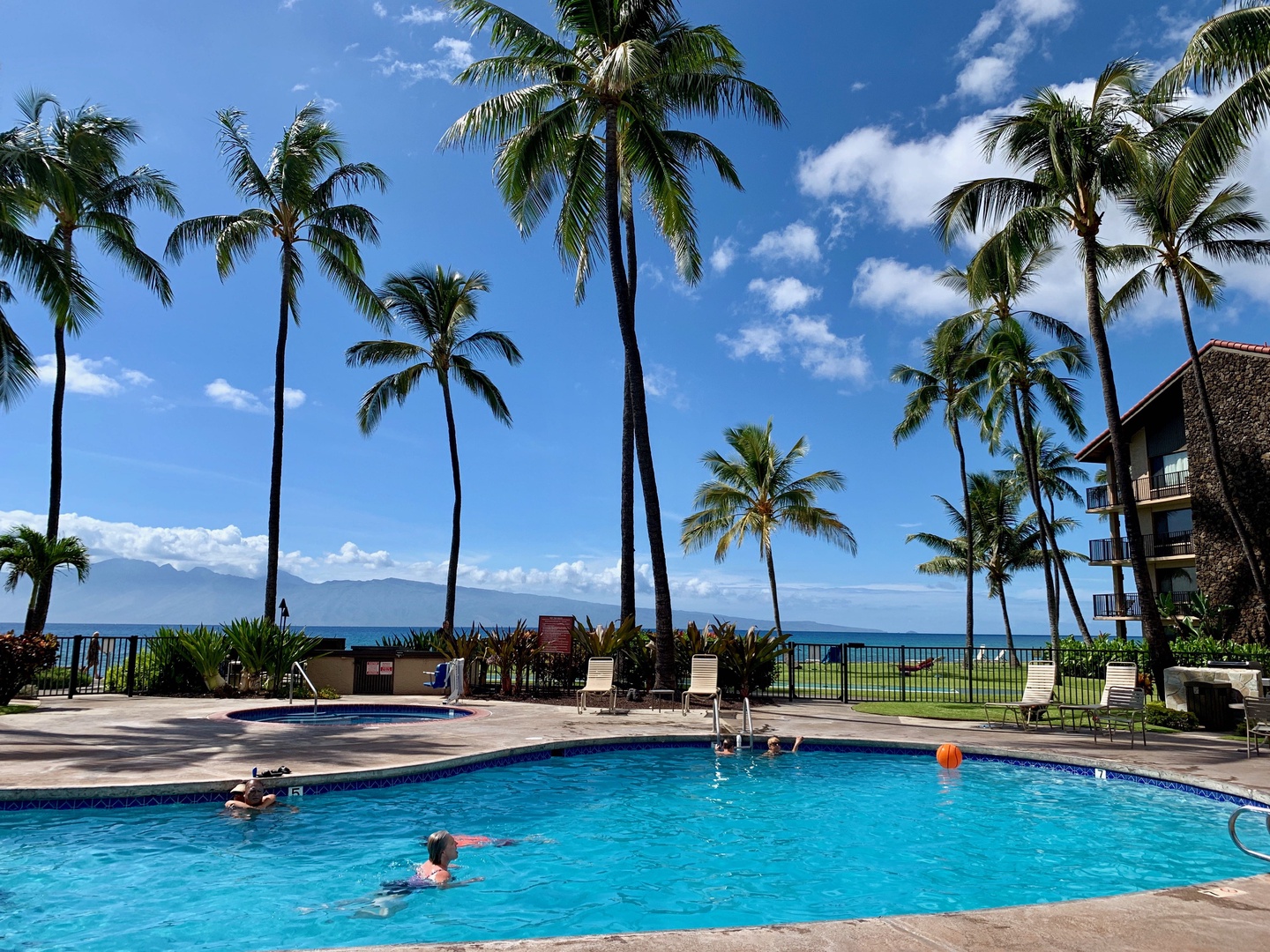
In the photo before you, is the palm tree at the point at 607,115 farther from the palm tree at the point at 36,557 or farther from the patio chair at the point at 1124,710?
the palm tree at the point at 36,557

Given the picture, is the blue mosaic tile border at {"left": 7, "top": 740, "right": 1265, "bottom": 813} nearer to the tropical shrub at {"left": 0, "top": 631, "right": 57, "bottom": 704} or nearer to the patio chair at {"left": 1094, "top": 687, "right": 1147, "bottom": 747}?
the patio chair at {"left": 1094, "top": 687, "right": 1147, "bottom": 747}

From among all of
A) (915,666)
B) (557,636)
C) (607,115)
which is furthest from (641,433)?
(915,666)

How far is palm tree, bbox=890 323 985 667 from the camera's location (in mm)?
33500

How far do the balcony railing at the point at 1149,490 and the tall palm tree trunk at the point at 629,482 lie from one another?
20754 mm

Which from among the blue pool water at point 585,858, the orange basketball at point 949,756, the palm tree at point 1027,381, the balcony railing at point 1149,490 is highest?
the palm tree at point 1027,381

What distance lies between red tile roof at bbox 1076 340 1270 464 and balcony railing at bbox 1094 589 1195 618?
6.13m

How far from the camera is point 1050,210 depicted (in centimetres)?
1744

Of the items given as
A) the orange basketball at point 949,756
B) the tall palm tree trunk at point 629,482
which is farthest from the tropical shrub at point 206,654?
the orange basketball at point 949,756

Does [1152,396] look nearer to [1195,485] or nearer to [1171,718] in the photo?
[1195,485]

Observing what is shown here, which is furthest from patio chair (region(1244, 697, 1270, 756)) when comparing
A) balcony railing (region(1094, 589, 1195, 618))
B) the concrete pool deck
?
balcony railing (region(1094, 589, 1195, 618))

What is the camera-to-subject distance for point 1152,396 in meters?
32.7

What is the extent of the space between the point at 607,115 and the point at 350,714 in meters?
13.0

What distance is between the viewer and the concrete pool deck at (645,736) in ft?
11.7

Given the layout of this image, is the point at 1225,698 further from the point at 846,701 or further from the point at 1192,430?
the point at 1192,430
